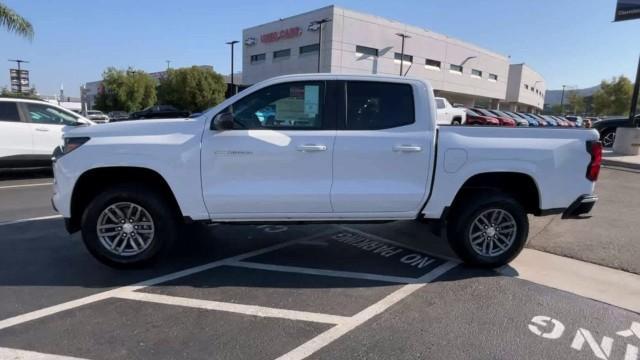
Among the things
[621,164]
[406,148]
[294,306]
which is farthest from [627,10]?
[294,306]

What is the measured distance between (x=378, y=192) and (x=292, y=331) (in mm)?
1669

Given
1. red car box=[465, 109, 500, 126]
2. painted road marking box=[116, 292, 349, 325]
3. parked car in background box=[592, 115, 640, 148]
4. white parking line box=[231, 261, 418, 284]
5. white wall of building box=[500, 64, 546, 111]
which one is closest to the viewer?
painted road marking box=[116, 292, 349, 325]

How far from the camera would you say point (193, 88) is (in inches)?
2227

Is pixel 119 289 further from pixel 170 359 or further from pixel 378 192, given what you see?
pixel 378 192

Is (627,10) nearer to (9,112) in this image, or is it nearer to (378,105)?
(378,105)

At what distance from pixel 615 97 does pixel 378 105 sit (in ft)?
293

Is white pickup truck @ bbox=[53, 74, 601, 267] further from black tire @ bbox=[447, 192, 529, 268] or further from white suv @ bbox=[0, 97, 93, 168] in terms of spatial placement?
white suv @ bbox=[0, 97, 93, 168]

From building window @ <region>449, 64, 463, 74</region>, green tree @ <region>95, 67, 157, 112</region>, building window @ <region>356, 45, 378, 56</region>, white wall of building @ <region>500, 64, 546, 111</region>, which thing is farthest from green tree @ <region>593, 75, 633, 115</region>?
green tree @ <region>95, 67, 157, 112</region>

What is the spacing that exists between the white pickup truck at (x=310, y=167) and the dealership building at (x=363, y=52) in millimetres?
42253

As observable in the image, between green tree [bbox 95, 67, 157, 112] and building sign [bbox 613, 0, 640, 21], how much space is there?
58350 millimetres

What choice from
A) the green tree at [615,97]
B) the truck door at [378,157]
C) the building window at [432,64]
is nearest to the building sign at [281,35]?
the building window at [432,64]

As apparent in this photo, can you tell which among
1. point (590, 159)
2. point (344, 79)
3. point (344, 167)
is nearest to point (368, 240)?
point (344, 167)

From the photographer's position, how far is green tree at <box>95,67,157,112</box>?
2389 inches

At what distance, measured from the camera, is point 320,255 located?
5.13m
